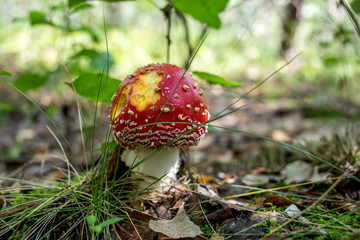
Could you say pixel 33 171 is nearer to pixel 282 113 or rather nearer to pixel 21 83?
pixel 21 83

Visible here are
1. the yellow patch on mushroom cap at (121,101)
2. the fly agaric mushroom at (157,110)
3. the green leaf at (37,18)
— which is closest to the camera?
the fly agaric mushroom at (157,110)

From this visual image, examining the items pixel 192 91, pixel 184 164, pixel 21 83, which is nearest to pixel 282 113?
pixel 184 164

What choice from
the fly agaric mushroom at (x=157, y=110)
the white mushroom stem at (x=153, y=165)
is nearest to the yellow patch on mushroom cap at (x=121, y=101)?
the fly agaric mushroom at (x=157, y=110)

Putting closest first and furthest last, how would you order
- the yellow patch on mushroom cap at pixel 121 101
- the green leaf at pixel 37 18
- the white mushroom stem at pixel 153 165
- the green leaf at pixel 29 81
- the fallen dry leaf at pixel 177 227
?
the fallen dry leaf at pixel 177 227, the yellow patch on mushroom cap at pixel 121 101, the white mushroom stem at pixel 153 165, the green leaf at pixel 37 18, the green leaf at pixel 29 81

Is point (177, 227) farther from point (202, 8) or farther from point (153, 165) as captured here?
point (202, 8)

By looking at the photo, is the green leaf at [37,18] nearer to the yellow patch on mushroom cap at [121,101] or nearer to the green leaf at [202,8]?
the yellow patch on mushroom cap at [121,101]

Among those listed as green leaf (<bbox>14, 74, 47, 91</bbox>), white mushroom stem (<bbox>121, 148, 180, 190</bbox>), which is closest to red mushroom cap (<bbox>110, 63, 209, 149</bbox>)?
white mushroom stem (<bbox>121, 148, 180, 190</bbox>)
